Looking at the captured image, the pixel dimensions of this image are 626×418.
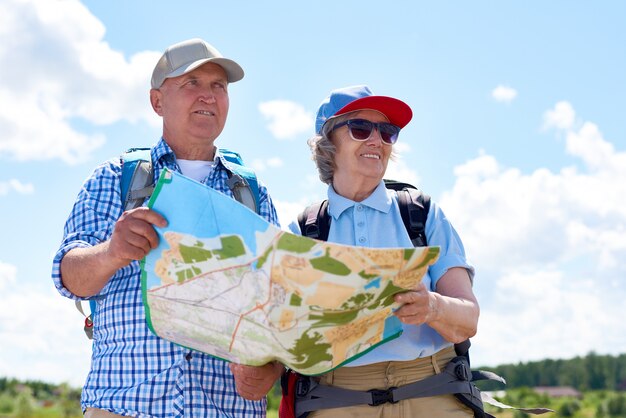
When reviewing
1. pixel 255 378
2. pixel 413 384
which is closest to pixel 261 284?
pixel 255 378

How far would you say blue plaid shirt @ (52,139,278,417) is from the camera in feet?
12.1

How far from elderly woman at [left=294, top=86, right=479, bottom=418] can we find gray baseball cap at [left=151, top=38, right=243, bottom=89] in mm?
615

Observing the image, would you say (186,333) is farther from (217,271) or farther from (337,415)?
(337,415)

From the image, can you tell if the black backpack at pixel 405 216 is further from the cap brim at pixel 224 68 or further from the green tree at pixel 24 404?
the green tree at pixel 24 404

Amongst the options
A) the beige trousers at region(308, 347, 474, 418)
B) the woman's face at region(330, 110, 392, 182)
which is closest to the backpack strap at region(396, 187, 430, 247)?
the woman's face at region(330, 110, 392, 182)

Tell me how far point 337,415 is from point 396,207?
1.19 meters

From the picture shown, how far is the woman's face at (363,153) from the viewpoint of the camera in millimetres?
4117

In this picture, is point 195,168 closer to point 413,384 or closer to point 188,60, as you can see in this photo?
point 188,60

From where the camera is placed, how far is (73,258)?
11.8ft

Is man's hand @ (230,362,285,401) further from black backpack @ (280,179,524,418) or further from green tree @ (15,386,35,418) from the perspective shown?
green tree @ (15,386,35,418)

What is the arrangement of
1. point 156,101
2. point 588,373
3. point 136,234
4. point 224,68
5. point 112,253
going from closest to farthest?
point 136,234 → point 112,253 → point 224,68 → point 156,101 → point 588,373

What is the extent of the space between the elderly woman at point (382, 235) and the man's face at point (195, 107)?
1.99 ft

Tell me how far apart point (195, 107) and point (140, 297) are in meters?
1.16

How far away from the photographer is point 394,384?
3.77m
